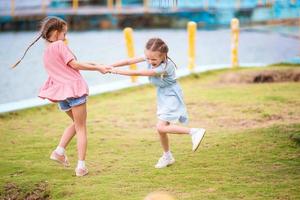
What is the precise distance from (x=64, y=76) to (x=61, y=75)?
0.10 feet

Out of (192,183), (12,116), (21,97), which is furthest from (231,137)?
(21,97)

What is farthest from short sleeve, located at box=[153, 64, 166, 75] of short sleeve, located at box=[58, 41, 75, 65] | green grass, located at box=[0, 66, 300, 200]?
green grass, located at box=[0, 66, 300, 200]

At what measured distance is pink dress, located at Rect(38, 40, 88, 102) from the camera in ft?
20.8

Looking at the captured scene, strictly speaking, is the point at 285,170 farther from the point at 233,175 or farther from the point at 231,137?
the point at 231,137

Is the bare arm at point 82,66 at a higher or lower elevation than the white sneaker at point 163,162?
higher

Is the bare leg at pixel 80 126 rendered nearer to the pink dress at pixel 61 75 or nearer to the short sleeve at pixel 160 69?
the pink dress at pixel 61 75

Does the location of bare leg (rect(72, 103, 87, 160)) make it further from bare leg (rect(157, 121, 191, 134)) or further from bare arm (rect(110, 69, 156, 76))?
bare leg (rect(157, 121, 191, 134))

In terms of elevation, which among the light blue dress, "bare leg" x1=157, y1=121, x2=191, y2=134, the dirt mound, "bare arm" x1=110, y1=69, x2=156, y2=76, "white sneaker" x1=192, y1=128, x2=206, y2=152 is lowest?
the dirt mound

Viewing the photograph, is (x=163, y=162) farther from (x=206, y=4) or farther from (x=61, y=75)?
(x=206, y=4)

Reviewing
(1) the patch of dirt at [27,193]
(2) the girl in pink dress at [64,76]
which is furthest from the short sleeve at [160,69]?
(1) the patch of dirt at [27,193]

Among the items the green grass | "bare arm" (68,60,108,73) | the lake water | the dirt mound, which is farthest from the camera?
the lake water

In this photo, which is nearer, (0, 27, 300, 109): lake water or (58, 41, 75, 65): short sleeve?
(58, 41, 75, 65): short sleeve

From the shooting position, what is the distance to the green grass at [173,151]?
5969mm

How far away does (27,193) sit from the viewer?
6176mm
